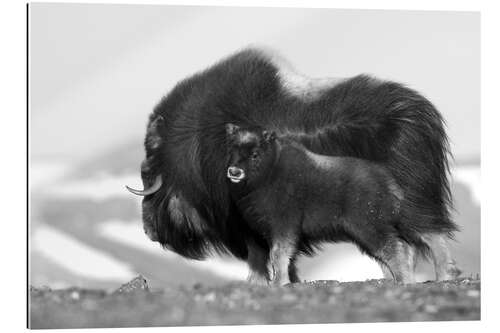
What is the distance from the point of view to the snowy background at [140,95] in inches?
252

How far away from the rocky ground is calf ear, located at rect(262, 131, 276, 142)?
911 millimetres

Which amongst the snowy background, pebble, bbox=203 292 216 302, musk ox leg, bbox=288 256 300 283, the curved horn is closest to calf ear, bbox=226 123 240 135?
the snowy background

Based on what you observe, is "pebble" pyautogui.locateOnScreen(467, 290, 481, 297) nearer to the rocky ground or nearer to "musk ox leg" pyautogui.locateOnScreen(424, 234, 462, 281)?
the rocky ground

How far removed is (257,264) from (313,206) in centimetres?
48

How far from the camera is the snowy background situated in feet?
21.0

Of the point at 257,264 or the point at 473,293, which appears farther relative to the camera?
the point at 257,264

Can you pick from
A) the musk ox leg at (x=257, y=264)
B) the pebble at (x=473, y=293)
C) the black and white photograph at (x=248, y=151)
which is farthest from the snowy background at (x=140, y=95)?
the pebble at (x=473, y=293)

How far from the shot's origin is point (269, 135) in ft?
21.6

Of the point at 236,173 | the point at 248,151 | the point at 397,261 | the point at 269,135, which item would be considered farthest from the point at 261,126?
the point at 397,261

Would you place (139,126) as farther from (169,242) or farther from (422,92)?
(422,92)

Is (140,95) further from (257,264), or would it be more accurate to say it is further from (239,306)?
(239,306)

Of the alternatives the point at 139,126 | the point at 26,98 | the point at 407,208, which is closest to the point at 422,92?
the point at 407,208

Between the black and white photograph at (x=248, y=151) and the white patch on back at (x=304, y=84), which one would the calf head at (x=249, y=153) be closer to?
the black and white photograph at (x=248, y=151)

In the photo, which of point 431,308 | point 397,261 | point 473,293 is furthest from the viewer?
point 397,261
